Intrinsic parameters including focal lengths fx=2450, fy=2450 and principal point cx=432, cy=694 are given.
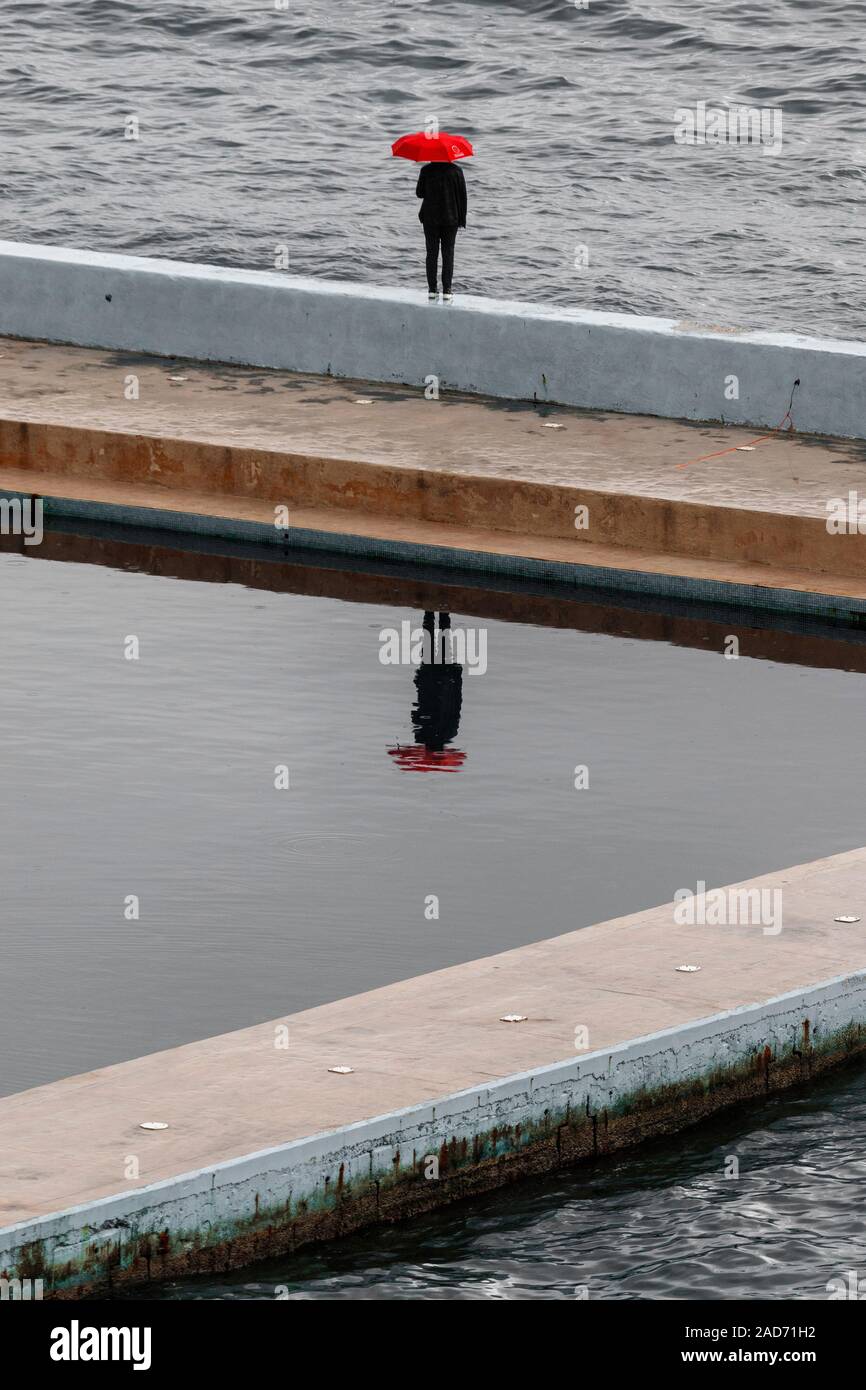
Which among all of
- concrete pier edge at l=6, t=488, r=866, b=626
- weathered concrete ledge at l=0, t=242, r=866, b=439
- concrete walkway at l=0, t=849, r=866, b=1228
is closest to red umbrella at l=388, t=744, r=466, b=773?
concrete walkway at l=0, t=849, r=866, b=1228

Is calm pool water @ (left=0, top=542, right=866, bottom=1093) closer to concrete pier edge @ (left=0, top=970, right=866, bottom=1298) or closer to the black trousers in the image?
concrete pier edge @ (left=0, top=970, right=866, bottom=1298)

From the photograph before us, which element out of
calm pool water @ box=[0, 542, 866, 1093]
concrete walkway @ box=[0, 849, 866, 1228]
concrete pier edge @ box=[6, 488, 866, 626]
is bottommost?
concrete walkway @ box=[0, 849, 866, 1228]

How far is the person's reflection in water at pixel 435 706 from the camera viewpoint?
12.0m

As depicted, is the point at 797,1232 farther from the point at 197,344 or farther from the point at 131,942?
the point at 197,344

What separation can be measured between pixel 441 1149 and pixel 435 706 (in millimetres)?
5177

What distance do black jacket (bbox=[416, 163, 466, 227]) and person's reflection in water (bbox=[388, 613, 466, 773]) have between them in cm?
485

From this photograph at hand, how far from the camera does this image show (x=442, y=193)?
18234 millimetres

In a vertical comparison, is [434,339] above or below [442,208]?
below

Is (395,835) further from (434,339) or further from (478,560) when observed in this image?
(434,339)

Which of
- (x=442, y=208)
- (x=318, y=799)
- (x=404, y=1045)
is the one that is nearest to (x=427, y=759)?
(x=318, y=799)

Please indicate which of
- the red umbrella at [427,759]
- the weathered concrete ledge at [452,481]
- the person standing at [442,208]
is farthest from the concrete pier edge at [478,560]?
the red umbrella at [427,759]

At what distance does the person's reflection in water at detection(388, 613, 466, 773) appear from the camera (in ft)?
39.5

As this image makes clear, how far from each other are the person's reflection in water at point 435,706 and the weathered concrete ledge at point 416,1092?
261 cm
